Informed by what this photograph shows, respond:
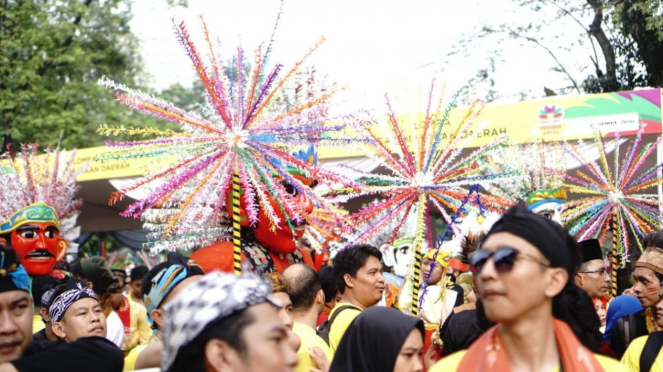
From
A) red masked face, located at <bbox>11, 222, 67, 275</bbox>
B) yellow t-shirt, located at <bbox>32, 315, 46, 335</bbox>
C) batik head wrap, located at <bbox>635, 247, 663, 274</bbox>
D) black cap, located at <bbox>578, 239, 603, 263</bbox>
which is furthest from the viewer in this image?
red masked face, located at <bbox>11, 222, 67, 275</bbox>

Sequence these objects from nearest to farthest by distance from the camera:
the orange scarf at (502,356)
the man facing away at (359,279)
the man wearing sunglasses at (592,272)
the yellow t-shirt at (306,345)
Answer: the orange scarf at (502,356)
the yellow t-shirt at (306,345)
the man facing away at (359,279)
the man wearing sunglasses at (592,272)

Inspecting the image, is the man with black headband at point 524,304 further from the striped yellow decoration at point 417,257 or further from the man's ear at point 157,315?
the striped yellow decoration at point 417,257

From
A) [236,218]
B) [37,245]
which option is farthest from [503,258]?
[37,245]

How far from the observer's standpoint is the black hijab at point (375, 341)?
11.3 ft

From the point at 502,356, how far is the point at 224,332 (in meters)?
0.93

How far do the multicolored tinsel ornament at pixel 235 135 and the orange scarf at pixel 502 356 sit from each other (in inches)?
88.2

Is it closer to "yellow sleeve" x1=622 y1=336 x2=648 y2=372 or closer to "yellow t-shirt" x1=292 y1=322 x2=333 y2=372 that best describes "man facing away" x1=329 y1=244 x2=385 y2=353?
"yellow t-shirt" x1=292 y1=322 x2=333 y2=372

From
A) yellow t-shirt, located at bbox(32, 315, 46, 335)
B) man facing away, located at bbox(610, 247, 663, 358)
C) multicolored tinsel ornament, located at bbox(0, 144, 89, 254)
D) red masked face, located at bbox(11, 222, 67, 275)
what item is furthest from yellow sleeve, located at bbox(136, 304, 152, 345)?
man facing away, located at bbox(610, 247, 663, 358)

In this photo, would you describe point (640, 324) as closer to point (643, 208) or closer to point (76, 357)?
point (643, 208)

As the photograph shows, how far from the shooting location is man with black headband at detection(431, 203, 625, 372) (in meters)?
2.68

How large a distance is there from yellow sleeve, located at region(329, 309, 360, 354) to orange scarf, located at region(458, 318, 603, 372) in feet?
6.56

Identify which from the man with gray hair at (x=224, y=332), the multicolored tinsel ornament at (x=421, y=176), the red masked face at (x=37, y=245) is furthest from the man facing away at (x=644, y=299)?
the red masked face at (x=37, y=245)

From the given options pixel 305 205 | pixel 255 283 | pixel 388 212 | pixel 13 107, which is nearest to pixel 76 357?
pixel 255 283

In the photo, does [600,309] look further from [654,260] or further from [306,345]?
[306,345]
